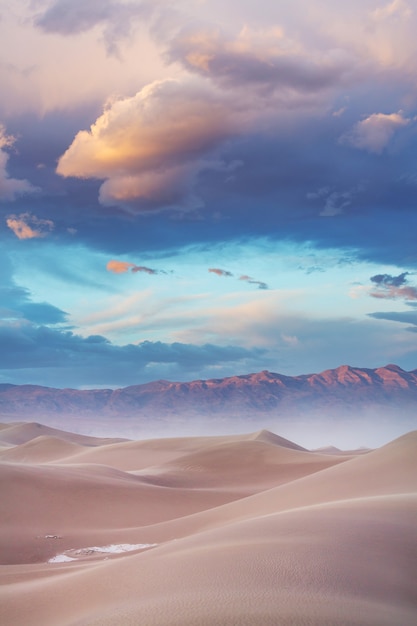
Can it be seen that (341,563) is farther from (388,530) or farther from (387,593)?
(388,530)

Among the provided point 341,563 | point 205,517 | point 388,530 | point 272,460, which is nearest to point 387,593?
point 341,563

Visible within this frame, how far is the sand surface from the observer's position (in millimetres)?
8625

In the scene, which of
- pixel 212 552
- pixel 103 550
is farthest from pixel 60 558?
pixel 212 552

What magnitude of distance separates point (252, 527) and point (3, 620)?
6712 mm

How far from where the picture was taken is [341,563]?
11.4m

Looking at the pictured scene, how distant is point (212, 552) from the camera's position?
1241 cm

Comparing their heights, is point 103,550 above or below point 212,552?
below

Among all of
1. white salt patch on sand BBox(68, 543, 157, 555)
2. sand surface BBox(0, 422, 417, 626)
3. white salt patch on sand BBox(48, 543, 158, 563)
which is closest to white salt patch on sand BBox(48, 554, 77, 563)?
white salt patch on sand BBox(48, 543, 158, 563)

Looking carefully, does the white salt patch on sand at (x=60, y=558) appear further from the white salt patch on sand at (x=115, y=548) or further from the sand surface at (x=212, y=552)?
the white salt patch on sand at (x=115, y=548)

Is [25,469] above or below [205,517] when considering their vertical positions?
above

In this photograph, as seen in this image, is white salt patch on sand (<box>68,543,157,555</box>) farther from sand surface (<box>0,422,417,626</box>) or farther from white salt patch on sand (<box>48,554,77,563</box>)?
white salt patch on sand (<box>48,554,77,563</box>)

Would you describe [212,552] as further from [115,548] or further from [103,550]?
[103,550]

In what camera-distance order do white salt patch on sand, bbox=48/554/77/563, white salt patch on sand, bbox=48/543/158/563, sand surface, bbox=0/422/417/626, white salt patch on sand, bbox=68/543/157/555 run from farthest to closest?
white salt patch on sand, bbox=68/543/157/555
white salt patch on sand, bbox=48/543/158/563
white salt patch on sand, bbox=48/554/77/563
sand surface, bbox=0/422/417/626

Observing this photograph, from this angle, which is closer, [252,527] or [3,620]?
[3,620]
